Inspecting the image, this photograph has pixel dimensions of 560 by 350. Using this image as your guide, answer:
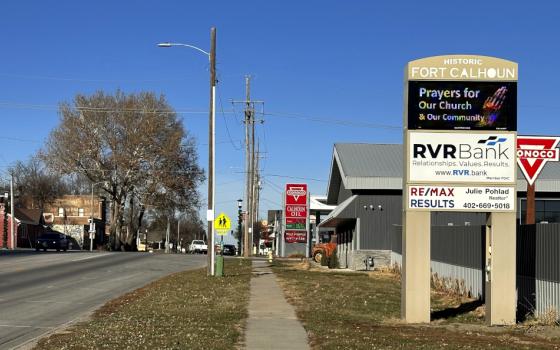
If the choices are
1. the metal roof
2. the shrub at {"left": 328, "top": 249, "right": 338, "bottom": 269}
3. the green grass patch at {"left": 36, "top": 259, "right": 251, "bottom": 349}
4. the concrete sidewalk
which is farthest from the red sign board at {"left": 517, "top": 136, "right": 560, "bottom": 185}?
the shrub at {"left": 328, "top": 249, "right": 338, "bottom": 269}

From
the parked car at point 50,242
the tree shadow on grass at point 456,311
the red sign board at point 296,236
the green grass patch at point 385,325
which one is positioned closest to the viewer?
the green grass patch at point 385,325

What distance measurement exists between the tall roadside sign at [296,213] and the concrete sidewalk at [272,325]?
112 ft

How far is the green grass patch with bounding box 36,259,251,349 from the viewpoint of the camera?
1014cm

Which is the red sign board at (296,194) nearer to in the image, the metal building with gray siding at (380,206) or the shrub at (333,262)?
the shrub at (333,262)

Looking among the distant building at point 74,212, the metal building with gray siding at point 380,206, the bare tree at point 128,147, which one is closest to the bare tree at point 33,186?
the distant building at point 74,212

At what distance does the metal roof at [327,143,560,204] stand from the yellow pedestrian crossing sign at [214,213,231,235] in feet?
27.4

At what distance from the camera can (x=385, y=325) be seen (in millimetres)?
12820

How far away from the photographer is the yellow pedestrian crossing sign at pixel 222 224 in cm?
2827

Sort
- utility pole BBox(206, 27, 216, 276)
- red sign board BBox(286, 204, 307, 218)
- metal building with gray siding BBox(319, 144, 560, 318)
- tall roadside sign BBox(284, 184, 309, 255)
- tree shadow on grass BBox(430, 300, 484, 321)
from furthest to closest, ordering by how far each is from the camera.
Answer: tall roadside sign BBox(284, 184, 309, 255)
red sign board BBox(286, 204, 307, 218)
utility pole BBox(206, 27, 216, 276)
metal building with gray siding BBox(319, 144, 560, 318)
tree shadow on grass BBox(430, 300, 484, 321)

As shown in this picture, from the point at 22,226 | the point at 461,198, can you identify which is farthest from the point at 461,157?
the point at 22,226

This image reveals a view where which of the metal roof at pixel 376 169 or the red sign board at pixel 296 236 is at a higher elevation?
the metal roof at pixel 376 169

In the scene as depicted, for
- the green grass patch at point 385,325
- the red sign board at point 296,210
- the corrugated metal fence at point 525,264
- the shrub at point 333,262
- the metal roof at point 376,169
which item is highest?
the metal roof at point 376,169

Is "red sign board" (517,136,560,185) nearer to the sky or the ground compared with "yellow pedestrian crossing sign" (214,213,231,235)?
nearer to the sky

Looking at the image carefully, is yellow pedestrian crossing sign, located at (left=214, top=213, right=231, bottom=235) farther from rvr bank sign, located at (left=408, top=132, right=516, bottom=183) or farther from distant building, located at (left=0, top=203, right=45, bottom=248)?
distant building, located at (left=0, top=203, right=45, bottom=248)
